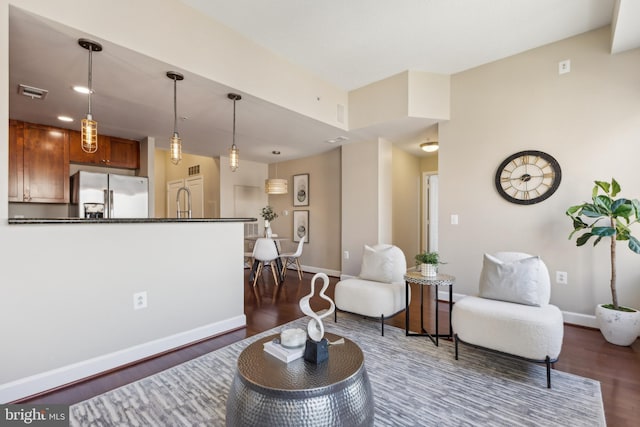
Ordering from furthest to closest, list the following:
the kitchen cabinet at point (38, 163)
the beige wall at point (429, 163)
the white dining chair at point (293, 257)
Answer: the beige wall at point (429, 163)
the white dining chair at point (293, 257)
the kitchen cabinet at point (38, 163)

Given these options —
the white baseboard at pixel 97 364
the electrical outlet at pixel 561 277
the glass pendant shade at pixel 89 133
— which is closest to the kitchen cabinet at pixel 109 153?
the glass pendant shade at pixel 89 133

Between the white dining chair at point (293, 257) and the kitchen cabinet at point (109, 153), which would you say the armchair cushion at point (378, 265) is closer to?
the white dining chair at point (293, 257)

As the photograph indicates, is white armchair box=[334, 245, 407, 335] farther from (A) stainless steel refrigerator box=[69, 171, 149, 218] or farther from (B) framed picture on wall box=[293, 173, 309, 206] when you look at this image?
(A) stainless steel refrigerator box=[69, 171, 149, 218]

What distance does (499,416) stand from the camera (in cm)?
170

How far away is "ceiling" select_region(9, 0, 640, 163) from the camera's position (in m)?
2.49

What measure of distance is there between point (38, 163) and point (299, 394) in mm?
4951

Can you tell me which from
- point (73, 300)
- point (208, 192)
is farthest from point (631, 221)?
point (208, 192)

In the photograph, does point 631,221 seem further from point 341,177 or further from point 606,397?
point 341,177

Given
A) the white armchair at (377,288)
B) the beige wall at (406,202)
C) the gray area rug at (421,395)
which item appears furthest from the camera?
the beige wall at (406,202)

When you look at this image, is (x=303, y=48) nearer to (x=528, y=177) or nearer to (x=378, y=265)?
(x=378, y=265)

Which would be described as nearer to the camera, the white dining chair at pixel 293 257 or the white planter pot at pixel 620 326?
the white planter pot at pixel 620 326

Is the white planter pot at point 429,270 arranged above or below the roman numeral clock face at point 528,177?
below

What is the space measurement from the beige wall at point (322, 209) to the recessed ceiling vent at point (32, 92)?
13.6ft

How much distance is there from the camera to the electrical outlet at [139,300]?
2.37 meters
